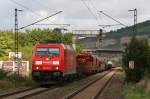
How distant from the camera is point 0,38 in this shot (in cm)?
9300

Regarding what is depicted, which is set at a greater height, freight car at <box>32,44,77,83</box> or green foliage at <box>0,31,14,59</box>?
green foliage at <box>0,31,14,59</box>

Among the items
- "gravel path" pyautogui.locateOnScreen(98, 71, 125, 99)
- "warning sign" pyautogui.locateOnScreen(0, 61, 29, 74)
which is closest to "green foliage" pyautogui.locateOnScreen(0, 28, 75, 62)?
"warning sign" pyautogui.locateOnScreen(0, 61, 29, 74)

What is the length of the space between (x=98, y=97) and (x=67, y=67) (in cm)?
1274

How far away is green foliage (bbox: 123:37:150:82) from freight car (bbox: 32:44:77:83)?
22.2 ft

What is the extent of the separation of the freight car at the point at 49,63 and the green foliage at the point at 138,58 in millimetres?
6768

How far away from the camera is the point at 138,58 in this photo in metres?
46.6

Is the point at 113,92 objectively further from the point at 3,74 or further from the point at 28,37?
the point at 28,37

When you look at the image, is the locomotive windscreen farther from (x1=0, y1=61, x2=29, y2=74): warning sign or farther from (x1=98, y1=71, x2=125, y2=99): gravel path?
(x1=0, y1=61, x2=29, y2=74): warning sign

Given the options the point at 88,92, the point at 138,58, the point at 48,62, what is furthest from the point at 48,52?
the point at 138,58

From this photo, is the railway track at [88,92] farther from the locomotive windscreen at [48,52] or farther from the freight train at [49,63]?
the locomotive windscreen at [48,52]

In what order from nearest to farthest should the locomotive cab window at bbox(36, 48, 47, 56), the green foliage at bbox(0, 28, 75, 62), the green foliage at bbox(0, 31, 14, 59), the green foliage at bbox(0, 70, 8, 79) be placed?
the locomotive cab window at bbox(36, 48, 47, 56), the green foliage at bbox(0, 70, 8, 79), the green foliage at bbox(0, 31, 14, 59), the green foliage at bbox(0, 28, 75, 62)

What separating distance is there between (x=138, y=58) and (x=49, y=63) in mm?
8983

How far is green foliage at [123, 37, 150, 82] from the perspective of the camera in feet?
152

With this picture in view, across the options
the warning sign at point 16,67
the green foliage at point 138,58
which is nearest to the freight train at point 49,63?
the green foliage at point 138,58
